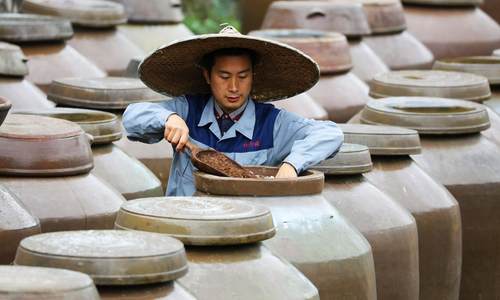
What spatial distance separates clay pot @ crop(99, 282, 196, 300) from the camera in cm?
333

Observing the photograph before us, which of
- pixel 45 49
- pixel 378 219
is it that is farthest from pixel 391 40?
pixel 378 219

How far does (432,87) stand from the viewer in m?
7.43

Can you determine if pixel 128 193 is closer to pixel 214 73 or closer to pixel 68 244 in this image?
pixel 214 73

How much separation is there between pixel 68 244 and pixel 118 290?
0.15 meters

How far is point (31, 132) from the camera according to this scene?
16.3 feet

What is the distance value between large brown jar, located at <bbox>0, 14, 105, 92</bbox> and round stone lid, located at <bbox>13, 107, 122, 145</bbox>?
1.72 metres

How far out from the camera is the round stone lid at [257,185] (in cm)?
434

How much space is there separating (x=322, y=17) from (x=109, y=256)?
258 inches

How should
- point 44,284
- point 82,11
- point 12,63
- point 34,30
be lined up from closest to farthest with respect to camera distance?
point 44,284 → point 12,63 → point 34,30 → point 82,11

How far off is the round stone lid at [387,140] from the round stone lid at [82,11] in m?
3.22

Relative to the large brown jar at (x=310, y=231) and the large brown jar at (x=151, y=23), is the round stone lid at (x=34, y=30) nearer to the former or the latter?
the large brown jar at (x=151, y=23)

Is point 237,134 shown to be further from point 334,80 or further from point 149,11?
point 149,11

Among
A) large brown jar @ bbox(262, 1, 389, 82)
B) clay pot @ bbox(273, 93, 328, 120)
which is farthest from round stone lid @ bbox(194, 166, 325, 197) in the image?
large brown jar @ bbox(262, 1, 389, 82)

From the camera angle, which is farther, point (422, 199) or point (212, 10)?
point (212, 10)
